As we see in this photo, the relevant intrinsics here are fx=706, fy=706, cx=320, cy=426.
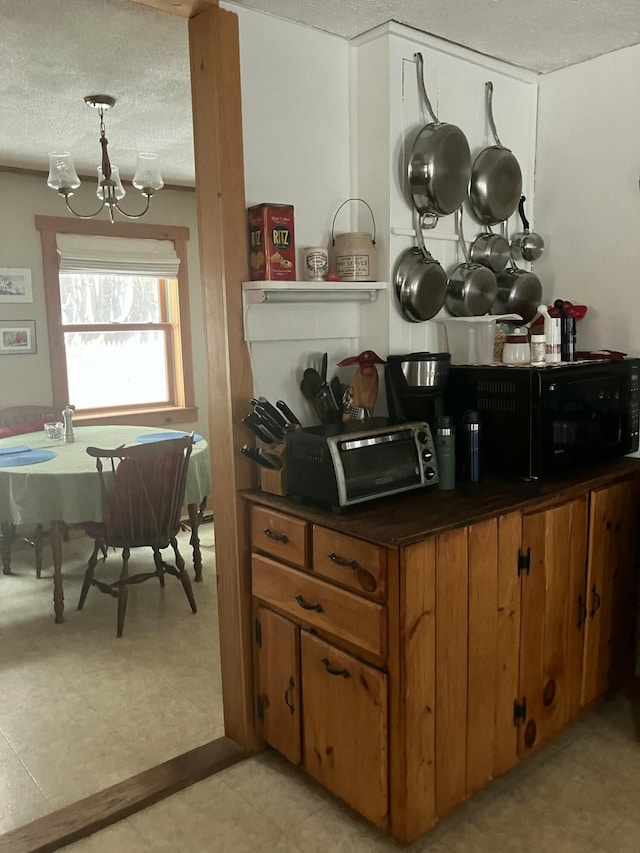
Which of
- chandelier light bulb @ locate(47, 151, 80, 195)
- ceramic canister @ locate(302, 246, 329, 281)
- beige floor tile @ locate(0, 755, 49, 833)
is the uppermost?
chandelier light bulb @ locate(47, 151, 80, 195)

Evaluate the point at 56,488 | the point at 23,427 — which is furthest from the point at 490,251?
the point at 23,427

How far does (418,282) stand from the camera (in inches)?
89.7

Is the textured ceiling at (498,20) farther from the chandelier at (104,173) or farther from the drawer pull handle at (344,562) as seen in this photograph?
the drawer pull handle at (344,562)

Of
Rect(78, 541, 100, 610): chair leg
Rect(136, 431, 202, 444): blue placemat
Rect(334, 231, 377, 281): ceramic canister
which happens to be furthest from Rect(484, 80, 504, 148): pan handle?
Rect(78, 541, 100, 610): chair leg

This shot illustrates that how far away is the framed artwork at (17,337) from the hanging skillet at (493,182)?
312 centimetres

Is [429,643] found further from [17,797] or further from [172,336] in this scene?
[172,336]

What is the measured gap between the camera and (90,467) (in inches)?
132

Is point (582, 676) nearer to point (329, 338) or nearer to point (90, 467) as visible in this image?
point (329, 338)

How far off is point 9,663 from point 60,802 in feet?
3.35

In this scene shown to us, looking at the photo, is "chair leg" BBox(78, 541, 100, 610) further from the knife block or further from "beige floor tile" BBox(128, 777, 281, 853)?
the knife block

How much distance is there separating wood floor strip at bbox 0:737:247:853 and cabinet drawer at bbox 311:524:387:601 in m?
0.80

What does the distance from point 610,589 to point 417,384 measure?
0.97 meters

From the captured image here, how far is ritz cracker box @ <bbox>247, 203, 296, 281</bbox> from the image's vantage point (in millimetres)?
2012

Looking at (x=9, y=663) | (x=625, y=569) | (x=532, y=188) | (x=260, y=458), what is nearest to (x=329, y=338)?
(x=260, y=458)
